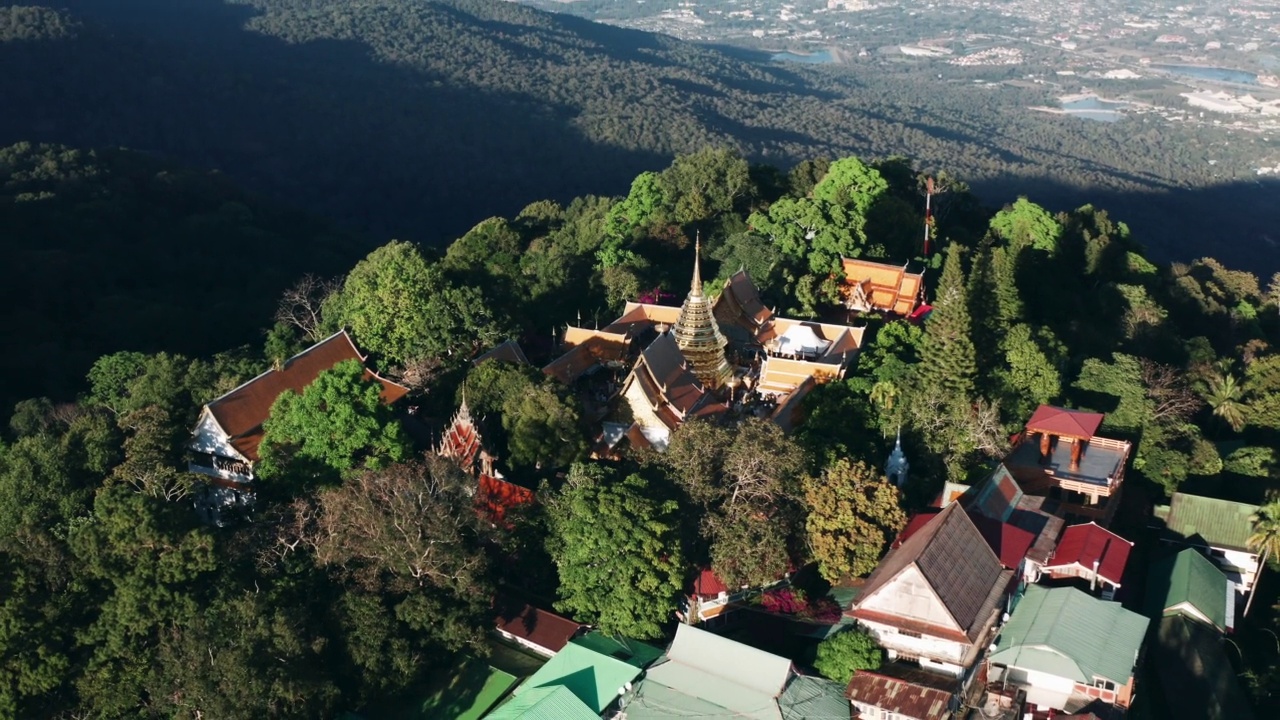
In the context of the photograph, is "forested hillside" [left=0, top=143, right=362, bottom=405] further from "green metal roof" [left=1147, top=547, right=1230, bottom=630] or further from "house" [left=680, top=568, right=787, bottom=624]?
"green metal roof" [left=1147, top=547, right=1230, bottom=630]

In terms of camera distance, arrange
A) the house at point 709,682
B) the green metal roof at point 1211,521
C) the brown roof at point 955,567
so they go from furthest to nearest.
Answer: the green metal roof at point 1211,521
the brown roof at point 955,567
the house at point 709,682

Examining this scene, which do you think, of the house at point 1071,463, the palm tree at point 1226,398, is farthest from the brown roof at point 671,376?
the palm tree at point 1226,398

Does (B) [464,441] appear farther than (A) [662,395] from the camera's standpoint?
No

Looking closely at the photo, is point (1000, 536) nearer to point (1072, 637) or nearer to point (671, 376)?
point (1072, 637)

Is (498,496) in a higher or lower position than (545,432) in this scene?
lower

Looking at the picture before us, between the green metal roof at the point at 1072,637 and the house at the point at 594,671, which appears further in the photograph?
the house at the point at 594,671

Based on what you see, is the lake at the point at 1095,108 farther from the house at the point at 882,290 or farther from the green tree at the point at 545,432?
the green tree at the point at 545,432

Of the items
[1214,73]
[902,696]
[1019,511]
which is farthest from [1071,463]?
[1214,73]
